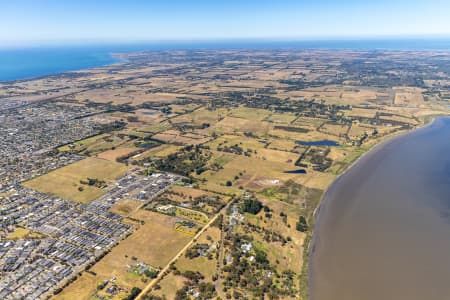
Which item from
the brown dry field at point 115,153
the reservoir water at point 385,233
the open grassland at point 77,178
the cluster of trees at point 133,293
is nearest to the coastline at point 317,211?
the reservoir water at point 385,233

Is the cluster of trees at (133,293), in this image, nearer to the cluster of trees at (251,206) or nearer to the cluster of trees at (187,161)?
the cluster of trees at (251,206)

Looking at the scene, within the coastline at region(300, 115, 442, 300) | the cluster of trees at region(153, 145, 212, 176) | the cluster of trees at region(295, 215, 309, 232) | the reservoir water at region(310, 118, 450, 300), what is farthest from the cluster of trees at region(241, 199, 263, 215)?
the cluster of trees at region(153, 145, 212, 176)

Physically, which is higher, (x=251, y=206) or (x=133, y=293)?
(x=251, y=206)

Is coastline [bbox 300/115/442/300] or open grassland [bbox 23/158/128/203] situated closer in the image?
coastline [bbox 300/115/442/300]

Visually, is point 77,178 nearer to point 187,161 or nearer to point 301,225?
point 187,161

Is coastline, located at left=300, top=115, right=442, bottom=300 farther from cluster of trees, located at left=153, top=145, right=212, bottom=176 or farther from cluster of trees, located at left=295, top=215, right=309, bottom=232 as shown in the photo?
cluster of trees, located at left=153, top=145, right=212, bottom=176

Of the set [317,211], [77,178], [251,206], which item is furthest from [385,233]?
[77,178]

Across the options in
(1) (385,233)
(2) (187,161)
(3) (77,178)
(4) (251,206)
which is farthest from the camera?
(2) (187,161)
